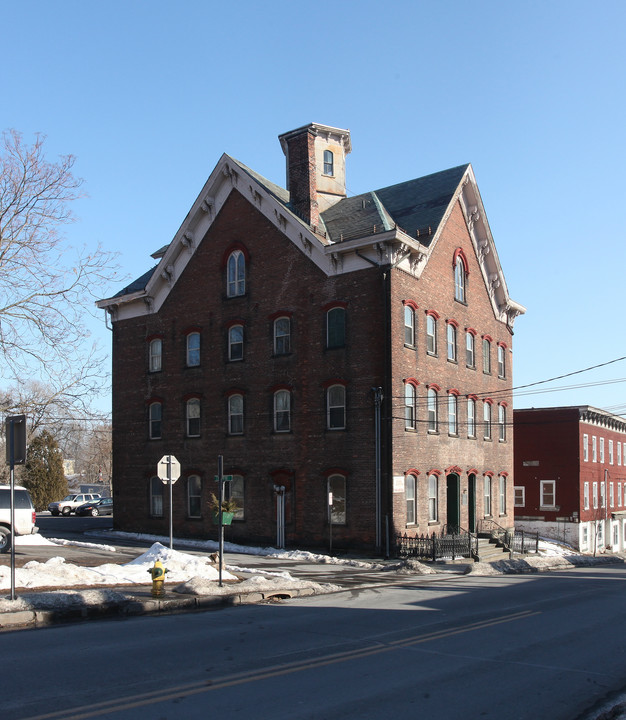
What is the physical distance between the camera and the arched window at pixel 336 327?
2769 centimetres

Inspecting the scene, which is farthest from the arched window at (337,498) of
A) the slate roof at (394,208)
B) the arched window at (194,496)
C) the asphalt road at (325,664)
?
the asphalt road at (325,664)

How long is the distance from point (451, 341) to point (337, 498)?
8.55 m

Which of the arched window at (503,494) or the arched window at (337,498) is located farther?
the arched window at (503,494)

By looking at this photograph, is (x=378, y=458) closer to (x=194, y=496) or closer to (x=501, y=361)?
(x=194, y=496)

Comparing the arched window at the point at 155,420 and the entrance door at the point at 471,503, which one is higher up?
the arched window at the point at 155,420

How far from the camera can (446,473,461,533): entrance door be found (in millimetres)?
30891

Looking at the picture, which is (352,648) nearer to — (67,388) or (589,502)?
(67,388)

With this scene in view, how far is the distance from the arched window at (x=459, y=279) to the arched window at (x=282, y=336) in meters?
7.43

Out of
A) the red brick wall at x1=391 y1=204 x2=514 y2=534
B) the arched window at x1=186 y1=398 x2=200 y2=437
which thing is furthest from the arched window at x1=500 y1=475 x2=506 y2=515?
the arched window at x1=186 y1=398 x2=200 y2=437

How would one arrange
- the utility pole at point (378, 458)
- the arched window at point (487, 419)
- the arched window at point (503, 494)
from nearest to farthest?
the utility pole at point (378, 458)
the arched window at point (487, 419)
the arched window at point (503, 494)

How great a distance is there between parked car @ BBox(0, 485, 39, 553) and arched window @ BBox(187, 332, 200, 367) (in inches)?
426

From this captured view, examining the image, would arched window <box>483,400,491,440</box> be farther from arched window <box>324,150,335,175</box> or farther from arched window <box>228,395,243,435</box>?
arched window <box>324,150,335,175</box>

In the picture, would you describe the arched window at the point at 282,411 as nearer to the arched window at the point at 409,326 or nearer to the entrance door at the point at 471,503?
the arched window at the point at 409,326

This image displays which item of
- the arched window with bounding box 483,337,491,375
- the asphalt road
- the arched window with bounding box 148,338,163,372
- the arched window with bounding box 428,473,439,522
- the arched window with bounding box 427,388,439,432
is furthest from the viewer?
the arched window with bounding box 483,337,491,375
